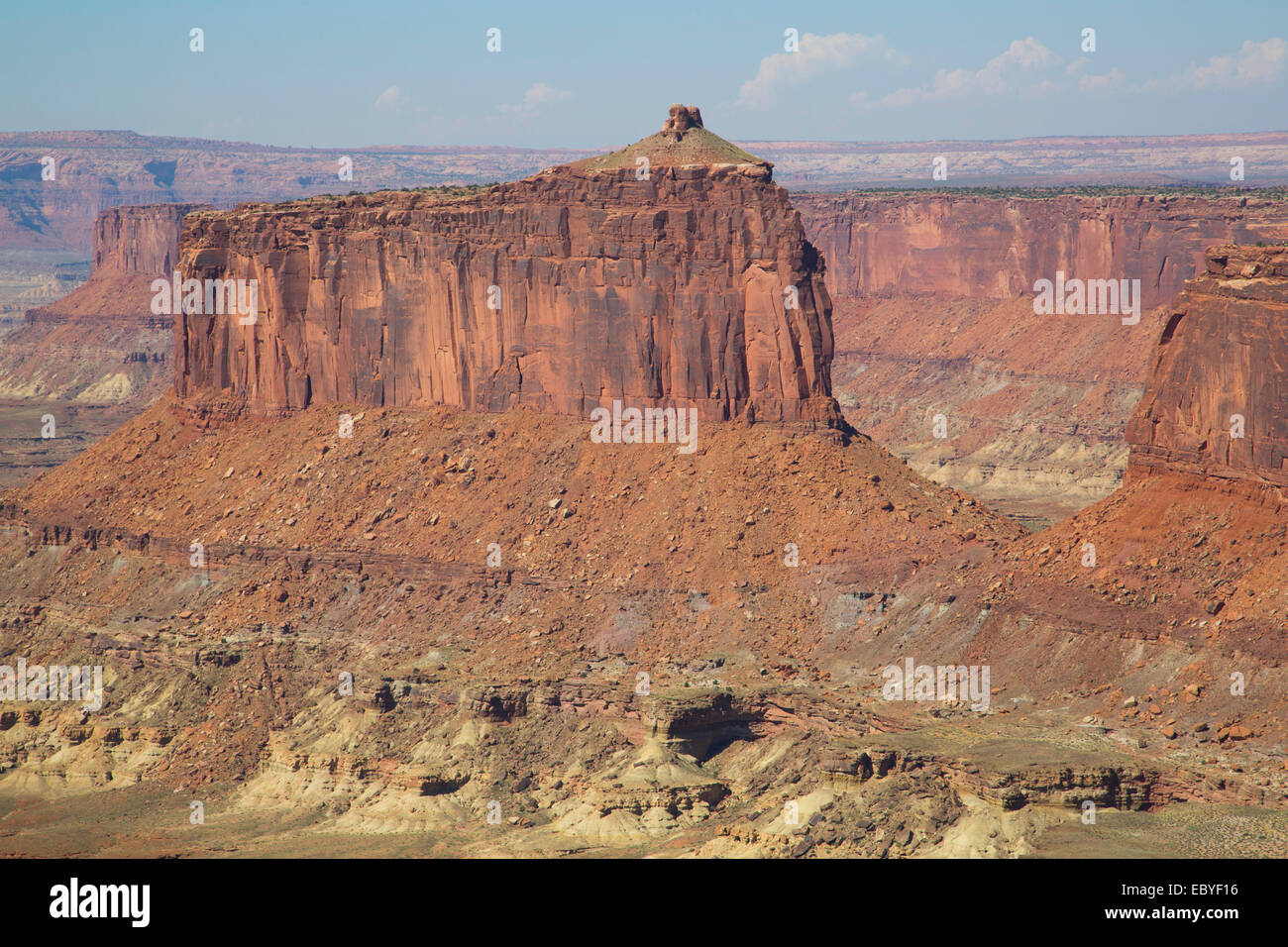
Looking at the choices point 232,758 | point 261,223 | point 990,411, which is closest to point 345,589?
point 232,758

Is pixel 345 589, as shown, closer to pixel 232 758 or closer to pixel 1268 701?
pixel 232 758

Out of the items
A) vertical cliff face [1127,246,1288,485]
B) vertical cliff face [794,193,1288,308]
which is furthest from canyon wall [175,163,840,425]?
vertical cliff face [794,193,1288,308]

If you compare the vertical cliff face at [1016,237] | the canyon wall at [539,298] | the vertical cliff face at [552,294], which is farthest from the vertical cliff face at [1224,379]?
the vertical cliff face at [1016,237]

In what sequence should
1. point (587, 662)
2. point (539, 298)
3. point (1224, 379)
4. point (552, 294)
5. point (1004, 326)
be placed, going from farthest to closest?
point (1004, 326)
point (539, 298)
point (552, 294)
point (587, 662)
point (1224, 379)

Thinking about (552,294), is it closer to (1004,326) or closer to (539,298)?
(539,298)

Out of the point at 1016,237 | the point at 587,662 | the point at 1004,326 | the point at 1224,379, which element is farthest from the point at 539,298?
the point at 1016,237
